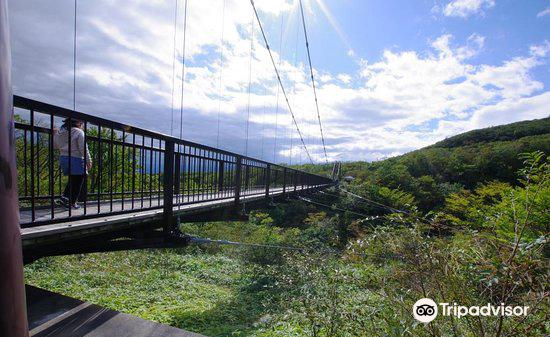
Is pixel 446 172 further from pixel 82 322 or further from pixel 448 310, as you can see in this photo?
pixel 82 322

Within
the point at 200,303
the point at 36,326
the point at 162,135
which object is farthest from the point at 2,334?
the point at 200,303

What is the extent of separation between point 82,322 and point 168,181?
209 cm

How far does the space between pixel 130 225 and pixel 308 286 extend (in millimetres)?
3002

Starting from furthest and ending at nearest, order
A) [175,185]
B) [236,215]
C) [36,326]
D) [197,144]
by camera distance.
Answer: [236,215] → [197,144] → [175,185] → [36,326]

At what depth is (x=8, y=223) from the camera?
45 cm

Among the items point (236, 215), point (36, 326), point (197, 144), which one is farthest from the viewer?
point (236, 215)

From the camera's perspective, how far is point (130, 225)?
3432 mm

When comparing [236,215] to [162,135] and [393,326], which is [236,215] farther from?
[393,326]

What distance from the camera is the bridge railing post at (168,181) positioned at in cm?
394

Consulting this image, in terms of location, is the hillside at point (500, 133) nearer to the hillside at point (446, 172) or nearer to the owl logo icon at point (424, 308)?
the hillside at point (446, 172)

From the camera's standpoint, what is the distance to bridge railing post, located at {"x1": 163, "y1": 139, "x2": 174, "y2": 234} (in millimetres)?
3939

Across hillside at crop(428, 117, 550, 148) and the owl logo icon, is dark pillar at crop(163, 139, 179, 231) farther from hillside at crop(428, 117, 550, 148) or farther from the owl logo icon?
hillside at crop(428, 117, 550, 148)

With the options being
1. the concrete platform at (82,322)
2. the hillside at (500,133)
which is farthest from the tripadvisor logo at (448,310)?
the hillside at (500,133)

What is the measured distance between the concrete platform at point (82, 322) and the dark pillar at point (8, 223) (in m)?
1.73
